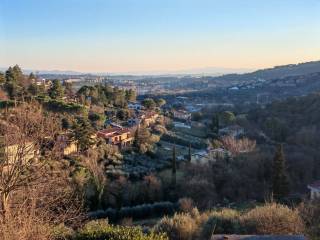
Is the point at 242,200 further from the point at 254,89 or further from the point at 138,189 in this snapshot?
the point at 254,89

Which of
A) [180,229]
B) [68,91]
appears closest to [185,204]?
[180,229]

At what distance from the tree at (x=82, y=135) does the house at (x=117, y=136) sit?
2.04 metres

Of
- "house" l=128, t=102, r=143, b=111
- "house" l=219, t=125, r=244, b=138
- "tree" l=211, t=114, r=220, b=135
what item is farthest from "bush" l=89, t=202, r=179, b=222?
"house" l=128, t=102, r=143, b=111

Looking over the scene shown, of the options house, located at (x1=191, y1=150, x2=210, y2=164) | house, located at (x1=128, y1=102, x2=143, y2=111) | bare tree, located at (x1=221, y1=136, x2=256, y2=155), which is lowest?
house, located at (x1=191, y1=150, x2=210, y2=164)

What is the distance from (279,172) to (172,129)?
15.6 m

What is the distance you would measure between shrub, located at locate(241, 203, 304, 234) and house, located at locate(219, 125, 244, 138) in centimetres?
2292

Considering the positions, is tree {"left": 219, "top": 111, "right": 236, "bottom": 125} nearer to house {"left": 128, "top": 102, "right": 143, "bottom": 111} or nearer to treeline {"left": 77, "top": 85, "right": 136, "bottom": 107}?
house {"left": 128, "top": 102, "right": 143, "bottom": 111}

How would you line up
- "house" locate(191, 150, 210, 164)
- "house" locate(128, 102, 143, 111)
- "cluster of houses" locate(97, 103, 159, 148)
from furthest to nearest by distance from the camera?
"house" locate(128, 102, 143, 111), "cluster of houses" locate(97, 103, 159, 148), "house" locate(191, 150, 210, 164)

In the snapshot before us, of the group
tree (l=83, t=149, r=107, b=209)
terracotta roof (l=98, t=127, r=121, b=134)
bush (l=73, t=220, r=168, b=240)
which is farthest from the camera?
terracotta roof (l=98, t=127, r=121, b=134)

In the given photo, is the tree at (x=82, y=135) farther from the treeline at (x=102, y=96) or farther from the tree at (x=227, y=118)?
the tree at (x=227, y=118)

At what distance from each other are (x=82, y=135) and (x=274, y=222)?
15496 millimetres

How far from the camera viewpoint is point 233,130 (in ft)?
119

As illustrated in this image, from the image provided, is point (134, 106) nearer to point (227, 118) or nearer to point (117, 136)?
point (227, 118)

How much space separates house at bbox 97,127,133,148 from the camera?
2812 cm
